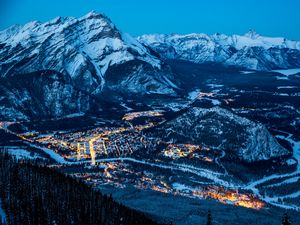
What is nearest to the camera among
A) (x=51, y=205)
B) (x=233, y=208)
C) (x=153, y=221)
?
(x=51, y=205)

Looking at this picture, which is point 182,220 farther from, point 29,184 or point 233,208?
point 29,184

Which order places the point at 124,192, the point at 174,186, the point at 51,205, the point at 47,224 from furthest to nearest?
the point at 174,186
the point at 124,192
the point at 51,205
the point at 47,224

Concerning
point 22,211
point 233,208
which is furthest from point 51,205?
point 233,208

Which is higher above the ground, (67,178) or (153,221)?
(67,178)

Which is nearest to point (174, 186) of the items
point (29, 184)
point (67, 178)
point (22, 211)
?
point (67, 178)

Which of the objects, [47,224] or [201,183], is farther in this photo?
[201,183]

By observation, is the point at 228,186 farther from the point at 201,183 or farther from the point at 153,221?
the point at 153,221
